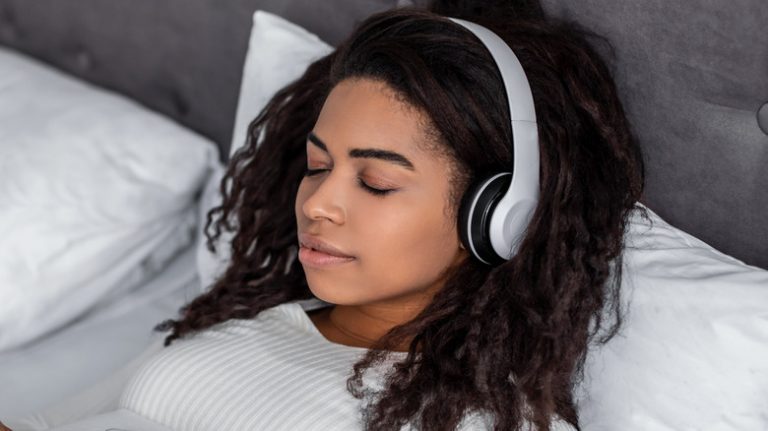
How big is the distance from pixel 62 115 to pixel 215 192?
0.30m

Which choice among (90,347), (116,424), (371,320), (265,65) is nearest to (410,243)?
(371,320)

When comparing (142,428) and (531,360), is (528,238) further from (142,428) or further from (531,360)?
(142,428)

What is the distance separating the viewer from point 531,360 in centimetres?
108

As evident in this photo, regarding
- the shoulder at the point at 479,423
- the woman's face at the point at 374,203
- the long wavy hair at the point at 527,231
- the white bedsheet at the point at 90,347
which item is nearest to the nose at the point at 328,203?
the woman's face at the point at 374,203

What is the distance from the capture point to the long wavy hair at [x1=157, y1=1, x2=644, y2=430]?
3.54 ft

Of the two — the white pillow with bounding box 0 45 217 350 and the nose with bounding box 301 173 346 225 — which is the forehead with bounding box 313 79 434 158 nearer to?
the nose with bounding box 301 173 346 225

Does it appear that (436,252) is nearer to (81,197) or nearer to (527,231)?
(527,231)

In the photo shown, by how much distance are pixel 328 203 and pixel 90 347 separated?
659 mm

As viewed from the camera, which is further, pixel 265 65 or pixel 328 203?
pixel 265 65

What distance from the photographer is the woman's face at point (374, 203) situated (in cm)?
108

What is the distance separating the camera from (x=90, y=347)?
1559 millimetres

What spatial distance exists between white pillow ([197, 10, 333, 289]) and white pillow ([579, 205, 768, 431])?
1.99ft

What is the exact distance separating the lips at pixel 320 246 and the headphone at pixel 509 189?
0.14 metres

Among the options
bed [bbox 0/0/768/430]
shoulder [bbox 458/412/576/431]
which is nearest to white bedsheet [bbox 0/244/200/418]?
bed [bbox 0/0/768/430]
